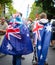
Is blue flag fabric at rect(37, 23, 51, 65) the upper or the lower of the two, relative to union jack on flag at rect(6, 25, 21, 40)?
lower

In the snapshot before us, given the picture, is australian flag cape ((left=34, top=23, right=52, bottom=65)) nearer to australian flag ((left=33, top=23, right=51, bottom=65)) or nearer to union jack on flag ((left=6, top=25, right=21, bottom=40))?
australian flag ((left=33, top=23, right=51, bottom=65))

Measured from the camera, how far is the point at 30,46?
30.1 ft

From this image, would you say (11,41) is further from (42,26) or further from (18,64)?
(42,26)

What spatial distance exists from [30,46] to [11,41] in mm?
576

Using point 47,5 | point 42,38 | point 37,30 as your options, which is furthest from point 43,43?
point 47,5

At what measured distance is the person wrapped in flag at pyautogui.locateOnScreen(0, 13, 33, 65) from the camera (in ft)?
29.6

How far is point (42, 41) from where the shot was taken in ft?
33.1

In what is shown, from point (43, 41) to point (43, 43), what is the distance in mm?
68

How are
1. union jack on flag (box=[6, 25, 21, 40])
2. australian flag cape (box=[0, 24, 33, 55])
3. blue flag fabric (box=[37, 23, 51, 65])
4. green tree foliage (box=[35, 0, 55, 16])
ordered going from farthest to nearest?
green tree foliage (box=[35, 0, 55, 16]) < blue flag fabric (box=[37, 23, 51, 65]) < union jack on flag (box=[6, 25, 21, 40]) < australian flag cape (box=[0, 24, 33, 55])

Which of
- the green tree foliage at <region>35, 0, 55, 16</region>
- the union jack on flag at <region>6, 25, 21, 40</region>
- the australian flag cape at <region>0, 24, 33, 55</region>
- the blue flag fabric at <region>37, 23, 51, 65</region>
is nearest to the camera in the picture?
the australian flag cape at <region>0, 24, 33, 55</region>

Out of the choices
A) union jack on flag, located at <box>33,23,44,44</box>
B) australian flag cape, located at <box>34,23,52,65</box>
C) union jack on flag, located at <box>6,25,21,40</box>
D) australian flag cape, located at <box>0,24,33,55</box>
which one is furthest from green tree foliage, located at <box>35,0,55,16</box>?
australian flag cape, located at <box>0,24,33,55</box>

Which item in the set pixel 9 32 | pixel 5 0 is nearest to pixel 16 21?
pixel 9 32

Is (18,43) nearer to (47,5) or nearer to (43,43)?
(43,43)

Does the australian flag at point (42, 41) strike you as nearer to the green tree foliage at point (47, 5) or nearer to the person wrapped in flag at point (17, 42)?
the person wrapped in flag at point (17, 42)
